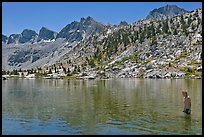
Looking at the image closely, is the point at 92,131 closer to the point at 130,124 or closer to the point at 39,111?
the point at 130,124

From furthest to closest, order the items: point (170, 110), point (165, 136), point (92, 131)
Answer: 1. point (170, 110)
2. point (92, 131)
3. point (165, 136)

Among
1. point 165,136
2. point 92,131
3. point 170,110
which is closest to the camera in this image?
point 165,136

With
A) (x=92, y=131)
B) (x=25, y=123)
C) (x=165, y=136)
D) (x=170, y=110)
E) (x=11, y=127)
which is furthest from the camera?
(x=170, y=110)

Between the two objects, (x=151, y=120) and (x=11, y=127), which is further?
(x=151, y=120)

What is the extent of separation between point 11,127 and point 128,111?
22.2 meters

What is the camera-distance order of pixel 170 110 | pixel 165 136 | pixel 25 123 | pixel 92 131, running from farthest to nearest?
pixel 170 110 < pixel 25 123 < pixel 92 131 < pixel 165 136

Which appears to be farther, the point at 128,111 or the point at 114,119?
→ the point at 128,111

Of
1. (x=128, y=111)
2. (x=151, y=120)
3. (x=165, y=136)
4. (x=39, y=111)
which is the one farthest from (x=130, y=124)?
(x=39, y=111)

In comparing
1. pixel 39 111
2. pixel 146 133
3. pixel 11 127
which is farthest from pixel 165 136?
pixel 39 111

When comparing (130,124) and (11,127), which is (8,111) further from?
(130,124)

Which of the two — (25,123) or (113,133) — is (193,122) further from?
(25,123)

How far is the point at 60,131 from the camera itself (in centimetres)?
3912

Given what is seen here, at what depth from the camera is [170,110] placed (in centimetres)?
5681

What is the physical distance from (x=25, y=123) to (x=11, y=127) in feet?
10.5
